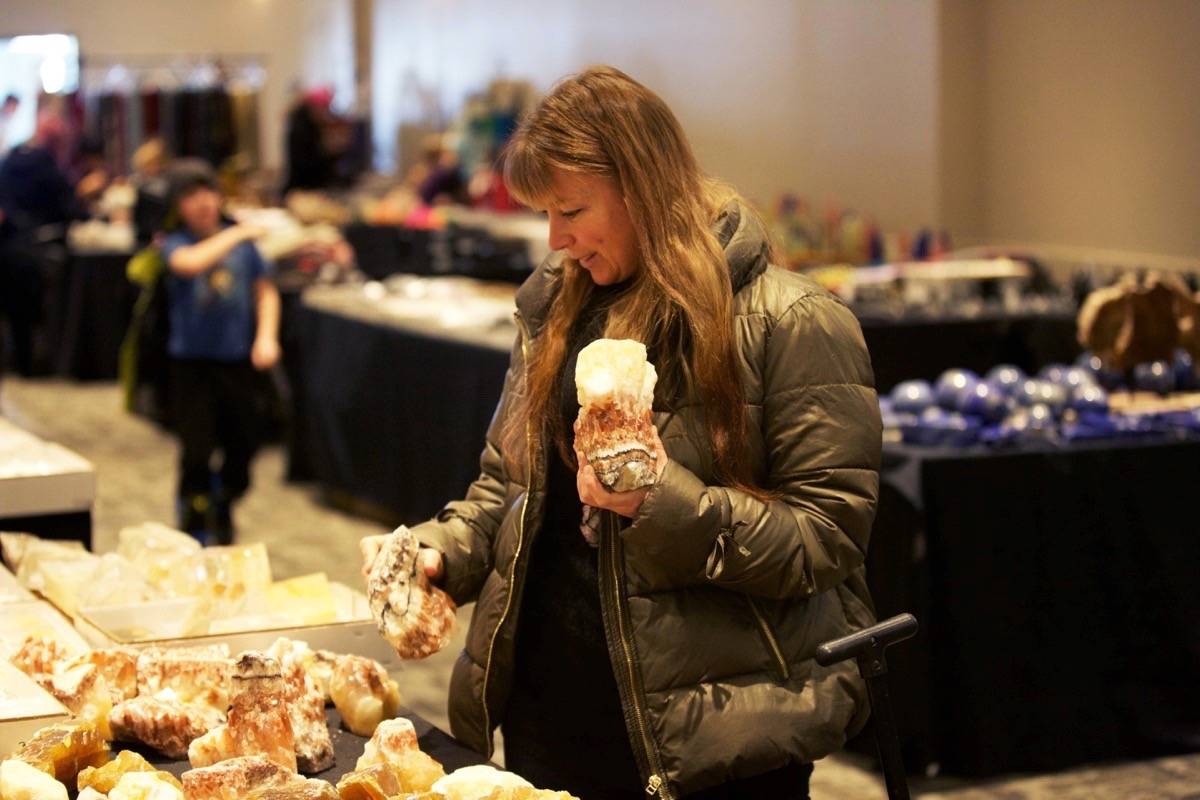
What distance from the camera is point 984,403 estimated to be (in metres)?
4.18

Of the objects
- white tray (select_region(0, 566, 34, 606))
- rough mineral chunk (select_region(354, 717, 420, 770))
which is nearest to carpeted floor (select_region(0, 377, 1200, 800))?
white tray (select_region(0, 566, 34, 606))

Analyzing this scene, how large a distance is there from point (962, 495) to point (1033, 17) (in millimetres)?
4819

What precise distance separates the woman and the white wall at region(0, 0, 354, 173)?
48.7 ft

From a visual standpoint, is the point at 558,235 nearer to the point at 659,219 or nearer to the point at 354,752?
the point at 659,219

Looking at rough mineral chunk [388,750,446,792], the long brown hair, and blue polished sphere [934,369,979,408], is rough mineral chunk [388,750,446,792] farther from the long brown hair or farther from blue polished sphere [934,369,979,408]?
blue polished sphere [934,369,979,408]

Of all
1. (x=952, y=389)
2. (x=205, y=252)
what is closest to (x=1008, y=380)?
(x=952, y=389)

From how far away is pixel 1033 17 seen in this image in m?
8.15

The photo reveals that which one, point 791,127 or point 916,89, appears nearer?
point 916,89

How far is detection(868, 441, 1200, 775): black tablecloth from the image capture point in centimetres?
399

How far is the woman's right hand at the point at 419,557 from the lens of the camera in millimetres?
2129

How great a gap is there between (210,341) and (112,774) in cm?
412

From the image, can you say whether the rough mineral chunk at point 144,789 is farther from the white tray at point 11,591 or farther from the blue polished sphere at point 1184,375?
the blue polished sphere at point 1184,375

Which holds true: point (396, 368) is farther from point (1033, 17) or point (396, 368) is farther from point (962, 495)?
point (1033, 17)

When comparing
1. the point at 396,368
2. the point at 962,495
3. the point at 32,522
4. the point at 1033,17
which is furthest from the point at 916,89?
the point at 32,522
